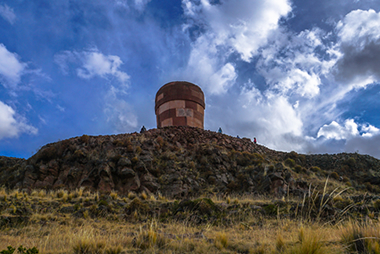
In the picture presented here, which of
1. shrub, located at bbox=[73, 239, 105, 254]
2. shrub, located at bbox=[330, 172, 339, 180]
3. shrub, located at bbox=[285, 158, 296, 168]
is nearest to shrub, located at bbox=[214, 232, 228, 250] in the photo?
shrub, located at bbox=[73, 239, 105, 254]

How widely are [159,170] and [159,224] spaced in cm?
663

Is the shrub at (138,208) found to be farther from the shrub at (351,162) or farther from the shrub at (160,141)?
the shrub at (351,162)

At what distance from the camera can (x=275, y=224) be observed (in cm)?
Result: 785

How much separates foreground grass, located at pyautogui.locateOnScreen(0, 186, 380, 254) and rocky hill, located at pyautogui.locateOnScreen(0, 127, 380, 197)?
7.47 ft

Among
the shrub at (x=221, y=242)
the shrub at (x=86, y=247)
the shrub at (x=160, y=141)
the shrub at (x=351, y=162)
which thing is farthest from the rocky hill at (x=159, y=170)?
the shrub at (x=86, y=247)

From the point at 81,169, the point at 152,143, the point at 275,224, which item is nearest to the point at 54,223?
the point at 81,169

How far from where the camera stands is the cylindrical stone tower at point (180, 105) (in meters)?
22.7

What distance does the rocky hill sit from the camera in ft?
41.9

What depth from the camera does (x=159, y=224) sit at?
7.81 meters

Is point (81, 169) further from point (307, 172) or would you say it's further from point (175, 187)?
point (307, 172)

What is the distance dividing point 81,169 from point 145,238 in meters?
10.2

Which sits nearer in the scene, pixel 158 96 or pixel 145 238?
pixel 145 238

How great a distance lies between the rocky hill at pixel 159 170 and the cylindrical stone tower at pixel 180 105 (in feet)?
11.8

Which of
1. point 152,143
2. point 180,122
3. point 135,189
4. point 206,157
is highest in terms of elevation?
point 180,122
